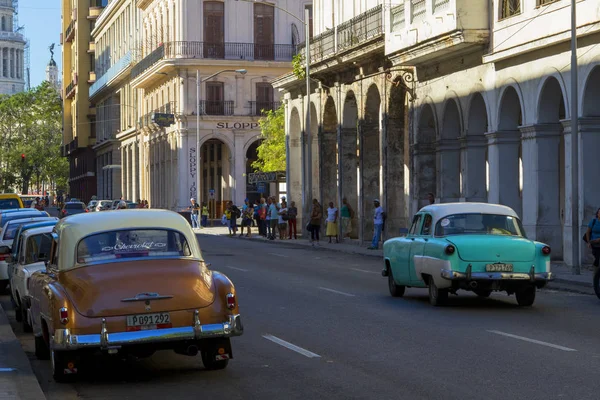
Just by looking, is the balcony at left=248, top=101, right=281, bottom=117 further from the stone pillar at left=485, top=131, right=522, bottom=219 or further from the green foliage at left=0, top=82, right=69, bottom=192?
the green foliage at left=0, top=82, right=69, bottom=192

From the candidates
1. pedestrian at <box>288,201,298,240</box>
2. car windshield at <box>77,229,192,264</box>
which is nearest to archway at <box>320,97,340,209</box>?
pedestrian at <box>288,201,298,240</box>

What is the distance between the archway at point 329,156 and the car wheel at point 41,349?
37709mm

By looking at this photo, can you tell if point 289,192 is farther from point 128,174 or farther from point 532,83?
point 128,174

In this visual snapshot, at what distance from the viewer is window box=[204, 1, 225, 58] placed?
3137 inches

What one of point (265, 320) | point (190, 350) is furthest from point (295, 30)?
point (190, 350)

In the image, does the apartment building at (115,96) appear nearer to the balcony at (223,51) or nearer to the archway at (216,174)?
the archway at (216,174)

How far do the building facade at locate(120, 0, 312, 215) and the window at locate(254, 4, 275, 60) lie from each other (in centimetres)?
6

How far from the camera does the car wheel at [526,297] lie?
20.2m

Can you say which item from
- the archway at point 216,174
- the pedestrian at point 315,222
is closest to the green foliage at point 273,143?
the archway at point 216,174

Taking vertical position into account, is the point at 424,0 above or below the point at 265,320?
above

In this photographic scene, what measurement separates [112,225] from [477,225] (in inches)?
336

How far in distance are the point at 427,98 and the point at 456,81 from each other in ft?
8.52

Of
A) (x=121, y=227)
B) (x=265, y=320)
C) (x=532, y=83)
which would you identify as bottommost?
(x=265, y=320)

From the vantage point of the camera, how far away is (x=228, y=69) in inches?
3164
